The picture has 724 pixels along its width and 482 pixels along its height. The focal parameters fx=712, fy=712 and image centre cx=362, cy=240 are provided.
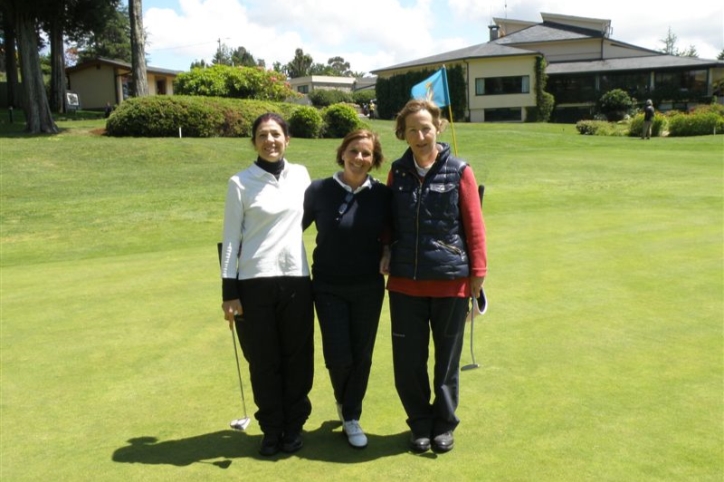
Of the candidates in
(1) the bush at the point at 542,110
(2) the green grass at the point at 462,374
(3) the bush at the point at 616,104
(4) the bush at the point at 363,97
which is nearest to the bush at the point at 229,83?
(2) the green grass at the point at 462,374

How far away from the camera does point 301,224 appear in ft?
13.4

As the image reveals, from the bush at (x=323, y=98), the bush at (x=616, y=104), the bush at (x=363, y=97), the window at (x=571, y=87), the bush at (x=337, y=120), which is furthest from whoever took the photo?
the bush at (x=363, y=97)

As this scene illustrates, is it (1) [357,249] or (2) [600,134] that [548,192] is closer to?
Answer: (1) [357,249]

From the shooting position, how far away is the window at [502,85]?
48.8 meters

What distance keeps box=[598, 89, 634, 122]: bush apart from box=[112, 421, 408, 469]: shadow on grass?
4480 cm

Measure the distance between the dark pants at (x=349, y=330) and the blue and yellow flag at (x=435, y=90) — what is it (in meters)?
2.27

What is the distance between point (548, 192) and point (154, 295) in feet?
34.8

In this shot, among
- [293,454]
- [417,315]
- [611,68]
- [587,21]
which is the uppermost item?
[587,21]

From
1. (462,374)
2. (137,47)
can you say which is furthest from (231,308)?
(137,47)

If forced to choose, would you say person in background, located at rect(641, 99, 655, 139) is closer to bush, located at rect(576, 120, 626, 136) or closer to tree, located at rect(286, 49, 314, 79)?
bush, located at rect(576, 120, 626, 136)

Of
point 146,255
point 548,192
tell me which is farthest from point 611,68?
point 146,255

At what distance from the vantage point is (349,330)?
411cm

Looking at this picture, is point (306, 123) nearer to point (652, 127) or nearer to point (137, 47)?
point (137, 47)

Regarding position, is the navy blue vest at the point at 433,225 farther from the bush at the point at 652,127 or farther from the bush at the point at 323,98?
the bush at the point at 323,98
